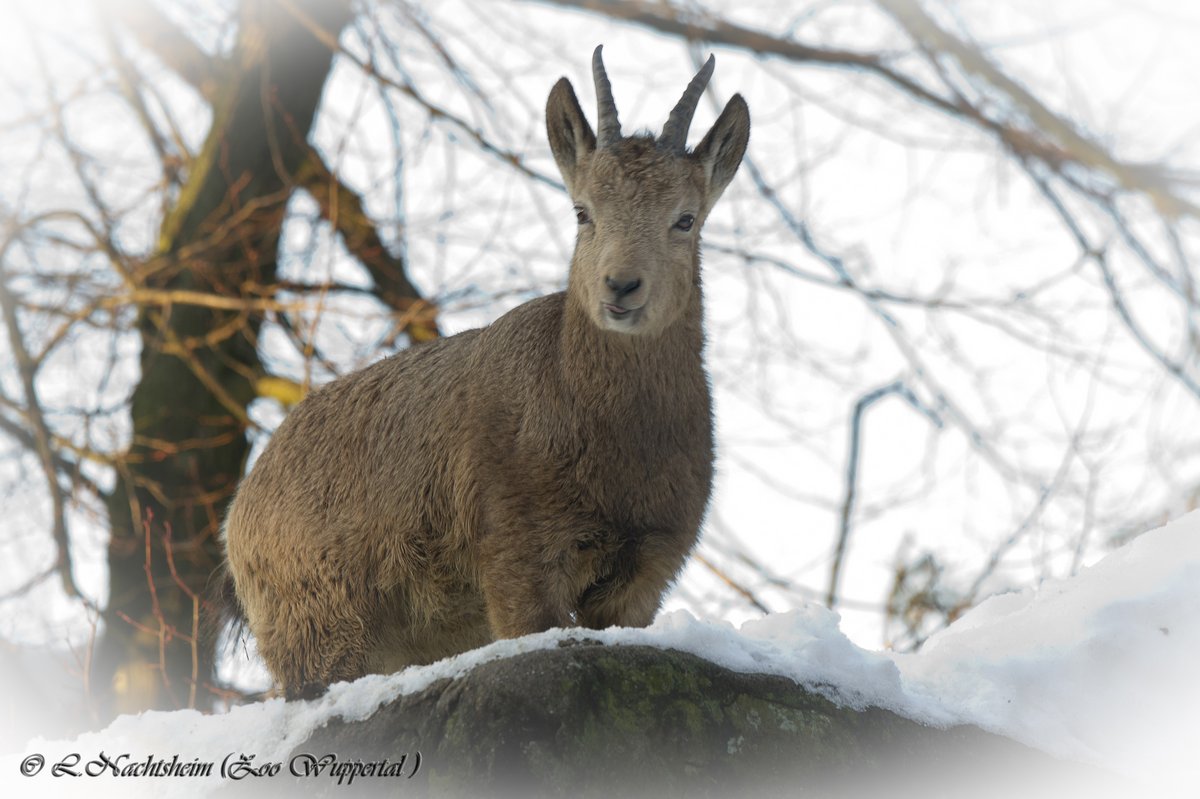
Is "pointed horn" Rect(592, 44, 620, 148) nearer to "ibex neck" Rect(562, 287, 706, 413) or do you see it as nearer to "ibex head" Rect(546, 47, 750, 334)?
"ibex head" Rect(546, 47, 750, 334)

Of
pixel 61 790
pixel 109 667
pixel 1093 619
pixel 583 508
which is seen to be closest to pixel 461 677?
pixel 583 508

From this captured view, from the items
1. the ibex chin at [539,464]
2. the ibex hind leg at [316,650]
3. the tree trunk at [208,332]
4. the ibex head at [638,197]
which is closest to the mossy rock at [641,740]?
the ibex chin at [539,464]

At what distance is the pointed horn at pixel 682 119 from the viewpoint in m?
5.58

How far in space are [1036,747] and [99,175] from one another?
10422 millimetres

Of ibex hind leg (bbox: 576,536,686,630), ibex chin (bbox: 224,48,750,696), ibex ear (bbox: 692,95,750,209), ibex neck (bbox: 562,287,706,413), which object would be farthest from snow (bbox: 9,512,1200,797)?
ibex ear (bbox: 692,95,750,209)

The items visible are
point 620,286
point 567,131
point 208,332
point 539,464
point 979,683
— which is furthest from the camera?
point 208,332

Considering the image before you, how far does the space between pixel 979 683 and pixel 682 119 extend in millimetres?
2715

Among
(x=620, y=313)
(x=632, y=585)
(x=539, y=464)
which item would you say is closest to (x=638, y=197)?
(x=620, y=313)

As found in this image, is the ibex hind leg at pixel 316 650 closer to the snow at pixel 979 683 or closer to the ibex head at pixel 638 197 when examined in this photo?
the snow at pixel 979 683

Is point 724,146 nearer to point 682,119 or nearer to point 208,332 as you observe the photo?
point 682,119

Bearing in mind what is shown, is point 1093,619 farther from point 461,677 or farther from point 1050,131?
point 1050,131

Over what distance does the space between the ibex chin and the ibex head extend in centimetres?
1

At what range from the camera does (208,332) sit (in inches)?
458

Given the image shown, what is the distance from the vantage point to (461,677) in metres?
4.18
